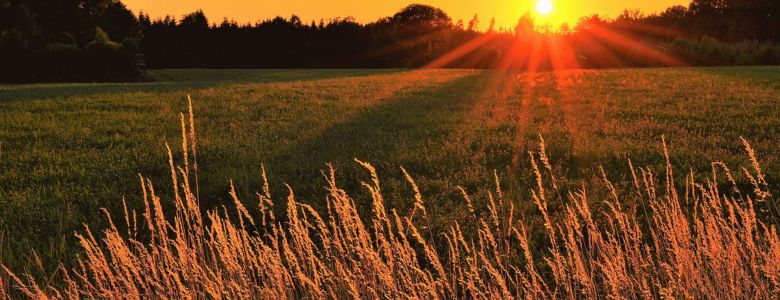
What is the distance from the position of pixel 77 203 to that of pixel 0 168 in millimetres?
2298

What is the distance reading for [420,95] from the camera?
17.4 metres

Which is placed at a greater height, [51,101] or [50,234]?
[51,101]

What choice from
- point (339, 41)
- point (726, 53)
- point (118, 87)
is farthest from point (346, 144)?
point (339, 41)

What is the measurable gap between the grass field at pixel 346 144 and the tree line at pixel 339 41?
22307mm

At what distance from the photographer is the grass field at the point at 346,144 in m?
6.13

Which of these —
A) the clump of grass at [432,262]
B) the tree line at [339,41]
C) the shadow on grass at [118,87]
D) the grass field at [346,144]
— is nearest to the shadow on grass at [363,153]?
the grass field at [346,144]

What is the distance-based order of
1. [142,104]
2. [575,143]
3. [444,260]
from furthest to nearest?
[142,104]
[575,143]
[444,260]

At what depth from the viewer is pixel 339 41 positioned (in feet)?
240

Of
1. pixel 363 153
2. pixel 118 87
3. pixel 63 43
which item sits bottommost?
pixel 363 153

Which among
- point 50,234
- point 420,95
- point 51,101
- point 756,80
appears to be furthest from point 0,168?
point 756,80

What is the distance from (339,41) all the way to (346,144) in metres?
66.3

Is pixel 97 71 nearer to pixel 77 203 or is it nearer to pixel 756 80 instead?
pixel 77 203

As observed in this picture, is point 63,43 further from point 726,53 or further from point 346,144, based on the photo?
point 726,53

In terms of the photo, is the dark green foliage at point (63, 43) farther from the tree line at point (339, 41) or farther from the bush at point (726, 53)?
the bush at point (726, 53)
